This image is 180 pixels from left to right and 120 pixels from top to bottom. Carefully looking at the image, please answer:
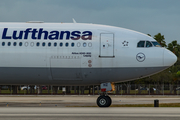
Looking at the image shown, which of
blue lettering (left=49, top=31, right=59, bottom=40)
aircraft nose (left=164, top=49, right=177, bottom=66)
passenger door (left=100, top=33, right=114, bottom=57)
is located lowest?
aircraft nose (left=164, top=49, right=177, bottom=66)

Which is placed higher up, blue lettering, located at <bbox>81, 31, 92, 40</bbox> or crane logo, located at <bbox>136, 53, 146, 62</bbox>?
blue lettering, located at <bbox>81, 31, 92, 40</bbox>

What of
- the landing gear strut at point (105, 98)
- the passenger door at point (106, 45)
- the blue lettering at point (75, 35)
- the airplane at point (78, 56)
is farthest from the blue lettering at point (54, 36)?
the landing gear strut at point (105, 98)

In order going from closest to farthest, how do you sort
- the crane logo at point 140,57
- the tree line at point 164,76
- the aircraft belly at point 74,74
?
the crane logo at point 140,57 → the aircraft belly at point 74,74 → the tree line at point 164,76

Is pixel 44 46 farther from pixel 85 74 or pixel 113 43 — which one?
pixel 113 43

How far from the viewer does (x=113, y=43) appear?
843 inches

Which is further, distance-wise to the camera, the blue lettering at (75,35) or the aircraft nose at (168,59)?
the blue lettering at (75,35)

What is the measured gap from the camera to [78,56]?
21062 mm

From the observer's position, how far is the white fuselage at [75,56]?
21.0 meters

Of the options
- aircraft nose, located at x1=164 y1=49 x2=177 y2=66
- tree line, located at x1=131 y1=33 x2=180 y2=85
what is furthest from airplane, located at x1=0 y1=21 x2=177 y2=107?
tree line, located at x1=131 y1=33 x2=180 y2=85

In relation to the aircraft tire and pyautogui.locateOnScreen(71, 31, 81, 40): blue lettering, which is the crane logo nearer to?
the aircraft tire

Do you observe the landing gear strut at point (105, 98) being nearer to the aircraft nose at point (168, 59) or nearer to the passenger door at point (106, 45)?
the passenger door at point (106, 45)

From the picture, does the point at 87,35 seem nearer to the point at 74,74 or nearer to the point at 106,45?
the point at 106,45

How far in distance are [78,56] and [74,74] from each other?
1.29 metres

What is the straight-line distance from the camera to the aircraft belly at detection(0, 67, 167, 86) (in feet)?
69.4
